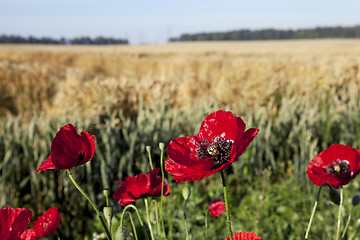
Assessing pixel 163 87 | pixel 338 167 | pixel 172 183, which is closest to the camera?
pixel 338 167

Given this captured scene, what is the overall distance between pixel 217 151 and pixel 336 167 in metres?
0.42

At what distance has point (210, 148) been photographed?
699 mm

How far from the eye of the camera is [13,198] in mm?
2404

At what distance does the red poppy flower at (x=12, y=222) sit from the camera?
674mm

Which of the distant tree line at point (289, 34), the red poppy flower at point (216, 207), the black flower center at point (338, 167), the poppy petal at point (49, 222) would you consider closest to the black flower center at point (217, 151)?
the black flower center at point (338, 167)

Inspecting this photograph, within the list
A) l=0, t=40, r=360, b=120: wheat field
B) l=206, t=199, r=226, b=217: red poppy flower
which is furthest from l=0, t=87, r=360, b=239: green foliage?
l=206, t=199, r=226, b=217: red poppy flower

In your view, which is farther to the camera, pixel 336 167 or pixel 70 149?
pixel 336 167

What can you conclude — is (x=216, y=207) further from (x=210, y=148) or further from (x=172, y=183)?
(x=172, y=183)

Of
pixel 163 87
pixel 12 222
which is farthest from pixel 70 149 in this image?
pixel 163 87

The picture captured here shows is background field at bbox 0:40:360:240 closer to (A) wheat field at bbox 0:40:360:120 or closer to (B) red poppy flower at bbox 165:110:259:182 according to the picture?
(A) wheat field at bbox 0:40:360:120

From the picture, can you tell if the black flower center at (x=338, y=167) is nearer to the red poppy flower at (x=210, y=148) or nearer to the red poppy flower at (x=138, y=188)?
the red poppy flower at (x=210, y=148)

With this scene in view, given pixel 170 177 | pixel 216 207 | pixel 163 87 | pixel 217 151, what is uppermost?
pixel 217 151

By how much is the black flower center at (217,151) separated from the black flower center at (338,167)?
36 centimetres

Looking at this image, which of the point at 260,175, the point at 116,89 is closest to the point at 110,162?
the point at 260,175
